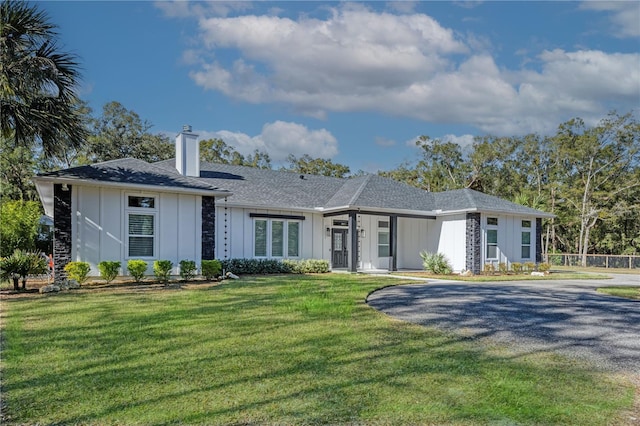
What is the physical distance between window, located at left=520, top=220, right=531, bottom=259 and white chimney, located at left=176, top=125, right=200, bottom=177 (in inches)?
610

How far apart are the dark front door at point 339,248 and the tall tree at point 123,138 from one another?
1968 cm

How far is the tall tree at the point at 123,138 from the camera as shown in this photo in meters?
33.4

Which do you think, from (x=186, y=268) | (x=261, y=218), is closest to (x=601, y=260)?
(x=261, y=218)

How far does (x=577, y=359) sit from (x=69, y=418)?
5.48m

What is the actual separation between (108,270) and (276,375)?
9188 mm

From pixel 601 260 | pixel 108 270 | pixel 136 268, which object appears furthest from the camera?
pixel 601 260

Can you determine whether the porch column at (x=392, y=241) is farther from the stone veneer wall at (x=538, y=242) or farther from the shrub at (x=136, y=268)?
the shrub at (x=136, y=268)

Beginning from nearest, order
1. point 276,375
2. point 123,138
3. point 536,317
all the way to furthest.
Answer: point 276,375
point 536,317
point 123,138

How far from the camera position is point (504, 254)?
20.8 metres

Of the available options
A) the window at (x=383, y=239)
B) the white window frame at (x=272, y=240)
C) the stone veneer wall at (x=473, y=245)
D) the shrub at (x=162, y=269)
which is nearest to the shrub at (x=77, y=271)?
the shrub at (x=162, y=269)

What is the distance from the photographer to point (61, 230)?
41.6 ft

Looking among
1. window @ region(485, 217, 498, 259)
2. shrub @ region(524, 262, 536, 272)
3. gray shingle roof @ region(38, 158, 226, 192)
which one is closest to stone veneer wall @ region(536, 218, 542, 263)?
shrub @ region(524, 262, 536, 272)

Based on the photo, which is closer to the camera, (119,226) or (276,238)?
(119,226)

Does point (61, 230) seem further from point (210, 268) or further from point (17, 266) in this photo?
point (210, 268)
